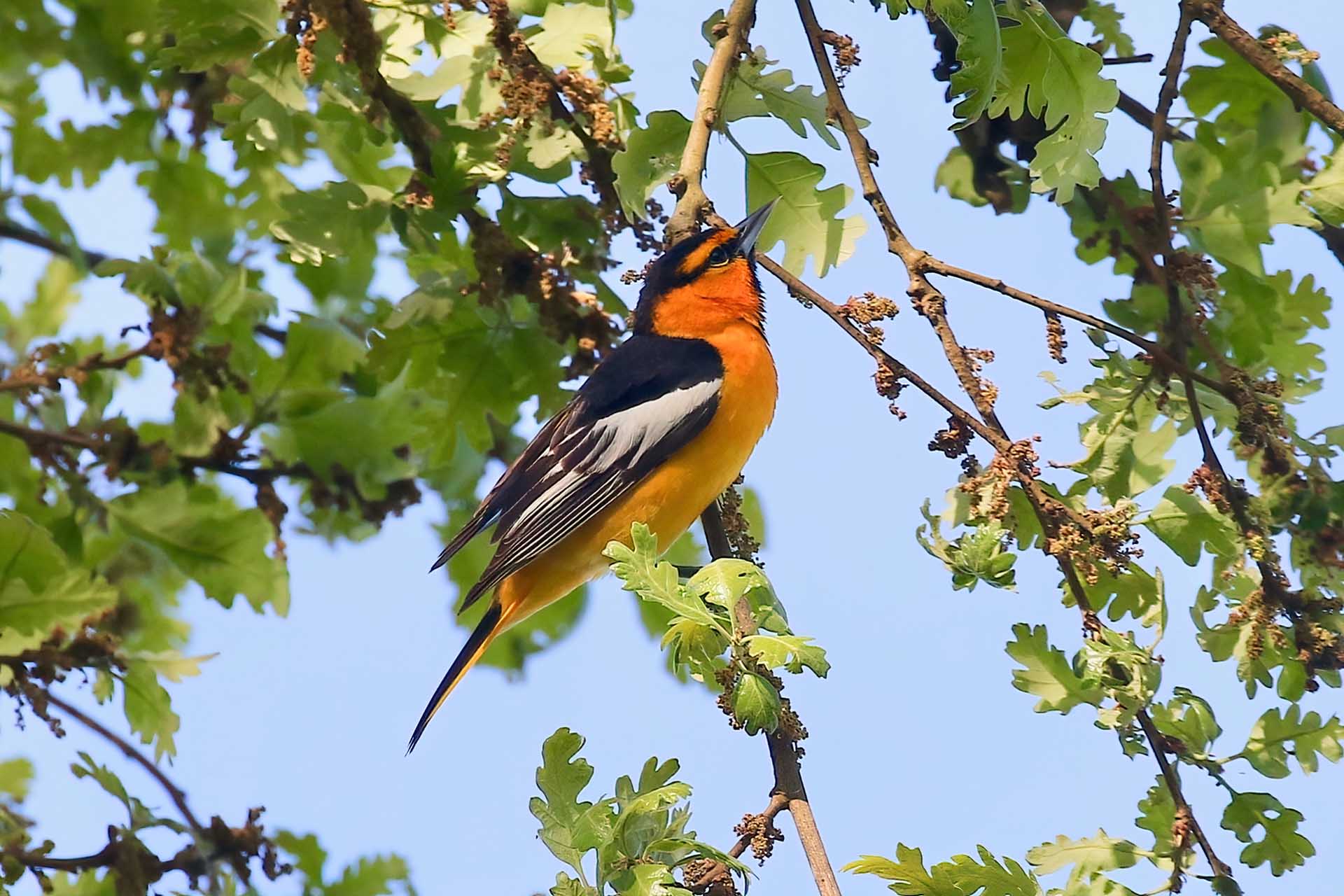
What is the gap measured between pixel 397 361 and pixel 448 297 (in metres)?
0.24

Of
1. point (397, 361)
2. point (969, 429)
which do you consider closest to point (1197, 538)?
point (969, 429)

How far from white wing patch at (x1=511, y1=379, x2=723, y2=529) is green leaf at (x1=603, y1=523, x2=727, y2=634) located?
62.1 inches

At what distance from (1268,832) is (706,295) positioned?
2.20m

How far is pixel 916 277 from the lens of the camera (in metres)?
2.59

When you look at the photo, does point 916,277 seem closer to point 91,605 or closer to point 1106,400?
point 1106,400

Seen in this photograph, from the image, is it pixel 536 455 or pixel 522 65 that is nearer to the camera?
pixel 522 65

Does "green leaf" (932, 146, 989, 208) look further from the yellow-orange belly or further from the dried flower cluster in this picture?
the dried flower cluster

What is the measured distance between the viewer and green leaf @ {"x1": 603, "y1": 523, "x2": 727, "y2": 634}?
2.01 meters

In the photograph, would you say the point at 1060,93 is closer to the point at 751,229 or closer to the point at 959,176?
the point at 751,229

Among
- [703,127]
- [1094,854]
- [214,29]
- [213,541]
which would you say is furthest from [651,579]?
[213,541]

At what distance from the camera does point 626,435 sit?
3.71 metres

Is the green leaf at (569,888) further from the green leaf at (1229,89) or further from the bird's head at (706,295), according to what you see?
the green leaf at (1229,89)


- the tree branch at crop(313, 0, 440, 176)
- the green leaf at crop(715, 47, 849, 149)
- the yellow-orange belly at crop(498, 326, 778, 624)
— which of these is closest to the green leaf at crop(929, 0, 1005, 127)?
the green leaf at crop(715, 47, 849, 149)

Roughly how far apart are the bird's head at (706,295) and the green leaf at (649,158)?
0.67 metres
